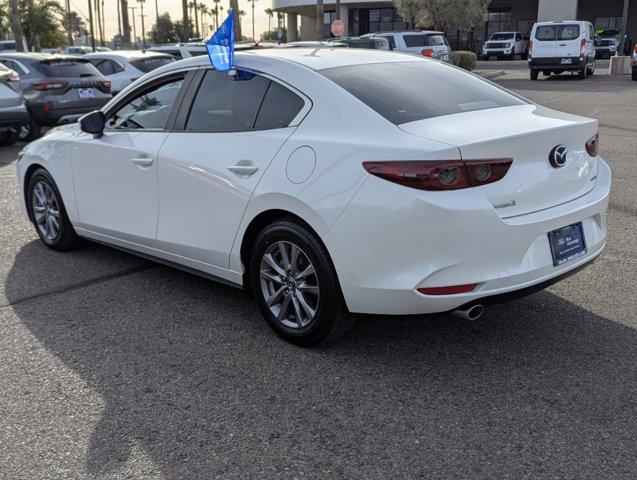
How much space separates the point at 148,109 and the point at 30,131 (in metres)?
9.00

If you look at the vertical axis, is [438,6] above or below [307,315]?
above

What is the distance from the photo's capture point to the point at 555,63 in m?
26.0

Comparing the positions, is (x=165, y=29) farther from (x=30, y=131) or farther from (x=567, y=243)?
(x=567, y=243)

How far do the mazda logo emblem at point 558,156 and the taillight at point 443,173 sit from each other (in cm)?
39

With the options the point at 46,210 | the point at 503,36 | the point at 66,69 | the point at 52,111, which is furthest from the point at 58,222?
the point at 503,36

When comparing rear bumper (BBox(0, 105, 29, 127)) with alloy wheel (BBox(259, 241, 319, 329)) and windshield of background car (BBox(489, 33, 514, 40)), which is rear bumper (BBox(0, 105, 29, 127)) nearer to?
alloy wheel (BBox(259, 241, 319, 329))

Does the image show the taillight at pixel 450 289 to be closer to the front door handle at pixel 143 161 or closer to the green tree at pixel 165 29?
the front door handle at pixel 143 161

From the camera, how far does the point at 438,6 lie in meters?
40.1

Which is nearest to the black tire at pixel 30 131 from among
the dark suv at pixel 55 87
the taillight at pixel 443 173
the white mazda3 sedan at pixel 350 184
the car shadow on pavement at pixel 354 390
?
the dark suv at pixel 55 87

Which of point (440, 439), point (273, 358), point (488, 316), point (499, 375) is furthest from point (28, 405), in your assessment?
point (488, 316)

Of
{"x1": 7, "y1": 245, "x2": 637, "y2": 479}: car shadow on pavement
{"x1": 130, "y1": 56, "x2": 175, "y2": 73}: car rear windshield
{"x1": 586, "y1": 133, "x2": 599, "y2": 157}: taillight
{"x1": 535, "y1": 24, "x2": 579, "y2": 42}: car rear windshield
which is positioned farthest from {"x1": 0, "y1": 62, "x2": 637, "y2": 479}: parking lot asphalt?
{"x1": 535, "y1": 24, "x2": 579, "y2": 42}: car rear windshield

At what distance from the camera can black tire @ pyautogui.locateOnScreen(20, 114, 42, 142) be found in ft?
42.1

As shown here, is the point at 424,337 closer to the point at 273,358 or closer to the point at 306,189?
the point at 273,358

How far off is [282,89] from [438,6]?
38.8 metres
